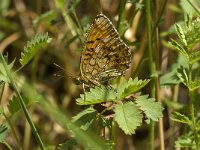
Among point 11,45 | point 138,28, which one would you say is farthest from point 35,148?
point 138,28

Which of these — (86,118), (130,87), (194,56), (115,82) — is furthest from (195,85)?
(115,82)

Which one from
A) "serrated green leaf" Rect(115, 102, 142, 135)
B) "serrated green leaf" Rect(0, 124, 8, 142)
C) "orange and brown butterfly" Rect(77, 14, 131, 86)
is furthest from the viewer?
"orange and brown butterfly" Rect(77, 14, 131, 86)

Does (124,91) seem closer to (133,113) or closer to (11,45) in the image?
(133,113)

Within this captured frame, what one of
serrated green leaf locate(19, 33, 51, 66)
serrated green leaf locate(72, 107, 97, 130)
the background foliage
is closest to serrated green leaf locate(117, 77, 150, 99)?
the background foliage

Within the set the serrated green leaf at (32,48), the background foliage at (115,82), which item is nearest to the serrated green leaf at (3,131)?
the background foliage at (115,82)

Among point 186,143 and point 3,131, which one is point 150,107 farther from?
point 3,131

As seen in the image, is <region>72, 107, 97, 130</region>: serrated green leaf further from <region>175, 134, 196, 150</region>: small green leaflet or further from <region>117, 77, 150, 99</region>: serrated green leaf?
<region>175, 134, 196, 150</region>: small green leaflet

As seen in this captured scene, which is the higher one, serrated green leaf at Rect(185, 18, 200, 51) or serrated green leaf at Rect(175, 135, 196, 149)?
serrated green leaf at Rect(185, 18, 200, 51)
